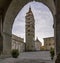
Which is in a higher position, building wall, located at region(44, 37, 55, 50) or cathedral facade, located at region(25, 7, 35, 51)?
cathedral facade, located at region(25, 7, 35, 51)

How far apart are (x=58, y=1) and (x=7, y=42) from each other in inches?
334

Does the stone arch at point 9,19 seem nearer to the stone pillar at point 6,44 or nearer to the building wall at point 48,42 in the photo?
the stone pillar at point 6,44

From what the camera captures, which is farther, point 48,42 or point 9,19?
point 48,42

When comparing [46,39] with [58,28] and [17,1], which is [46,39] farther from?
[58,28]

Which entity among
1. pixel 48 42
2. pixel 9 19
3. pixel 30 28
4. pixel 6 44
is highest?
pixel 30 28

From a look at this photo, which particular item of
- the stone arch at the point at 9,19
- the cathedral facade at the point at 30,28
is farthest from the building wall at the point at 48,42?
the stone arch at the point at 9,19

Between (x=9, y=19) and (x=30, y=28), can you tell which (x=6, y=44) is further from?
(x=30, y=28)

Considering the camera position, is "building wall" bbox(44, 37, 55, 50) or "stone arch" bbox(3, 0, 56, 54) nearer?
"stone arch" bbox(3, 0, 56, 54)

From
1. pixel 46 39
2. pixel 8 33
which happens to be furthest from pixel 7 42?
pixel 46 39

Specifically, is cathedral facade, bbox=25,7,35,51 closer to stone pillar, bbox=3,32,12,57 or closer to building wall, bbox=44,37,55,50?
building wall, bbox=44,37,55,50

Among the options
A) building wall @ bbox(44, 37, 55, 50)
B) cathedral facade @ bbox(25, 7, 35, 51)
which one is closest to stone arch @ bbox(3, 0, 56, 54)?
cathedral facade @ bbox(25, 7, 35, 51)

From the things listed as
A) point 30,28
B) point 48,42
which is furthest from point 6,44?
point 48,42

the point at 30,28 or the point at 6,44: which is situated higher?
the point at 30,28

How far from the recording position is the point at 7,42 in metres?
14.9
